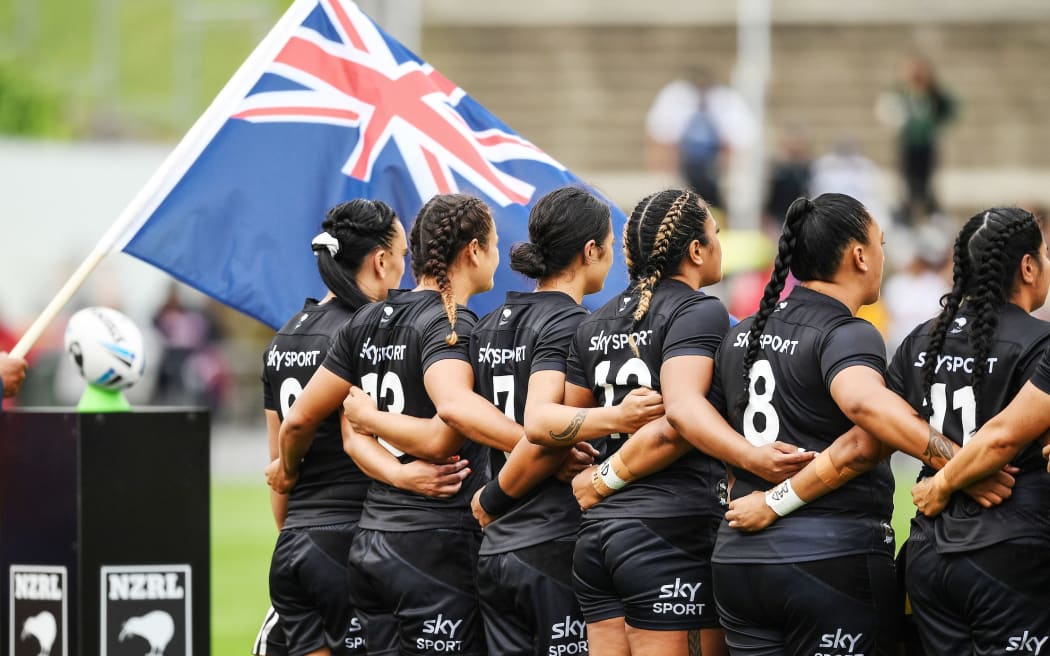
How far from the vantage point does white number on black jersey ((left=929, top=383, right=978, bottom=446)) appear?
5434mm

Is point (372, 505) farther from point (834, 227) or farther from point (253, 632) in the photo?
point (253, 632)

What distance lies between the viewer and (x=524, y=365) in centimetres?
633

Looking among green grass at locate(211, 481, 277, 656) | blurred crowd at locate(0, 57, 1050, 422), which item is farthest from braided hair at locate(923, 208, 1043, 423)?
blurred crowd at locate(0, 57, 1050, 422)

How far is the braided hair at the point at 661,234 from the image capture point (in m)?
6.02

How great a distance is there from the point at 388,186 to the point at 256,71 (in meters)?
0.91

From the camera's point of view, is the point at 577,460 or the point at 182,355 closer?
the point at 577,460

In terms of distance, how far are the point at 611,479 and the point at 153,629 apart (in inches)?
91.4

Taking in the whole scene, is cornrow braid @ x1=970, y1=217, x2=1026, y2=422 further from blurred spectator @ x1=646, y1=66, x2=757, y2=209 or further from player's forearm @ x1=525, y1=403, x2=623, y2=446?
blurred spectator @ x1=646, y1=66, x2=757, y2=209

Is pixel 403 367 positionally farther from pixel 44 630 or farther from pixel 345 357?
pixel 44 630

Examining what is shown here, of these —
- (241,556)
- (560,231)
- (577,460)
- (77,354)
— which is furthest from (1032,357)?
(241,556)

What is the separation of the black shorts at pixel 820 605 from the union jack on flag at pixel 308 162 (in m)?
2.94

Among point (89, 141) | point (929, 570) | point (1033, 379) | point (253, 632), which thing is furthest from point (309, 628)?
point (89, 141)

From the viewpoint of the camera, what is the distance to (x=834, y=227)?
571 centimetres

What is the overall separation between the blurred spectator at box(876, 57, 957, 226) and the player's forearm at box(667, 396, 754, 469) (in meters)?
17.2
